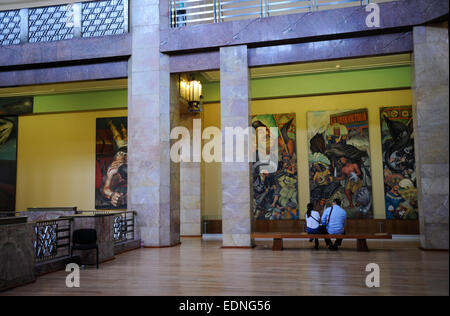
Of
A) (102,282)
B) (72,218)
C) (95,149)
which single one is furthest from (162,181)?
(95,149)

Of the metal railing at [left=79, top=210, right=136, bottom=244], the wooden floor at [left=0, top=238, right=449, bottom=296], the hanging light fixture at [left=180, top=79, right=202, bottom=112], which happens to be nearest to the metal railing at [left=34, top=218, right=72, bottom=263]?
the wooden floor at [left=0, top=238, right=449, bottom=296]

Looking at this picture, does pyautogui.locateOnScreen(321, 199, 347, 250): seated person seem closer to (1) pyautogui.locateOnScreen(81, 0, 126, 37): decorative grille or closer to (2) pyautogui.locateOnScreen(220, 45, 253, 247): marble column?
(2) pyautogui.locateOnScreen(220, 45, 253, 247): marble column

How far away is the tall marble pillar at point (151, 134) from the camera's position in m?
10.7

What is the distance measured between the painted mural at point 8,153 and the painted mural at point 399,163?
→ 13.9 metres

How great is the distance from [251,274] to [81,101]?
11.3m

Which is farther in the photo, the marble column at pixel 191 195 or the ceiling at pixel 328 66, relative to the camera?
the marble column at pixel 191 195

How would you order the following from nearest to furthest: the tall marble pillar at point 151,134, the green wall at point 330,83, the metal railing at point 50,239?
the metal railing at point 50,239 → the tall marble pillar at point 151,134 → the green wall at point 330,83

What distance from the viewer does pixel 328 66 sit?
41.7 ft

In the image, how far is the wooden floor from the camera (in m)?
5.46

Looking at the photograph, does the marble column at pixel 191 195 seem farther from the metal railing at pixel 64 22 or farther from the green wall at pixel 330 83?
the metal railing at pixel 64 22

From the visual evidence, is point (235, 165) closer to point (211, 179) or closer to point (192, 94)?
point (192, 94)

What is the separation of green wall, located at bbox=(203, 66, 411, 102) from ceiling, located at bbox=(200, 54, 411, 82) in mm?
161

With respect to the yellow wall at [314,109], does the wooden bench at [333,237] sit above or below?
below

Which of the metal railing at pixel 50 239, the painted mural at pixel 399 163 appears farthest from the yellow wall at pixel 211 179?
the metal railing at pixel 50 239
